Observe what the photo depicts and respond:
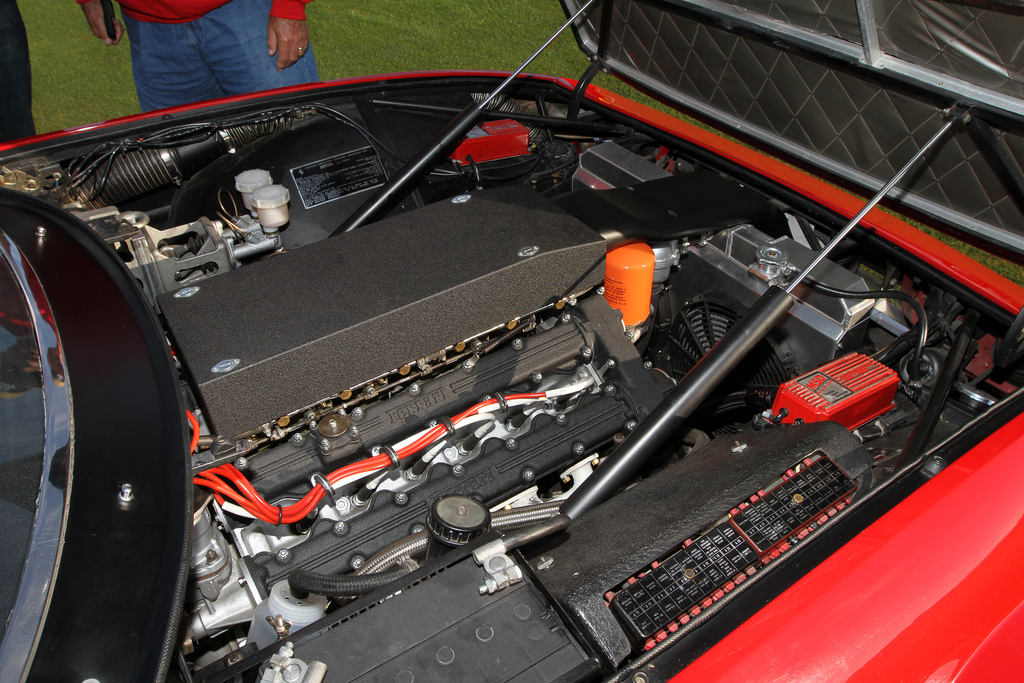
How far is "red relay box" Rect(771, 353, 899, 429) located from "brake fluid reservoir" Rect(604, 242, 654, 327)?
0.41 metres

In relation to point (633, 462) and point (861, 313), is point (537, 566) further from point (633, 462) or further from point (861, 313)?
point (861, 313)

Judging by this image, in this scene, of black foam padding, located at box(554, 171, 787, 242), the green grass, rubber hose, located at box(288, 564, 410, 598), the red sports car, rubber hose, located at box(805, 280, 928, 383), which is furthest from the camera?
the green grass

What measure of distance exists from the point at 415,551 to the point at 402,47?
6016 mm

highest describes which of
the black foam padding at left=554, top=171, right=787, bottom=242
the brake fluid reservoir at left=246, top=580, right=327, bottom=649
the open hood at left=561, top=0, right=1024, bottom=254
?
the open hood at left=561, top=0, right=1024, bottom=254

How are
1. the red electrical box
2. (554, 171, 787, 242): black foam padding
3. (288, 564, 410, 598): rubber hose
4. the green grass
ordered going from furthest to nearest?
1. the green grass
2. the red electrical box
3. (554, 171, 787, 242): black foam padding
4. (288, 564, 410, 598): rubber hose

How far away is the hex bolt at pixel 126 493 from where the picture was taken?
91 centimetres

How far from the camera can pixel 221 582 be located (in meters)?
1.29

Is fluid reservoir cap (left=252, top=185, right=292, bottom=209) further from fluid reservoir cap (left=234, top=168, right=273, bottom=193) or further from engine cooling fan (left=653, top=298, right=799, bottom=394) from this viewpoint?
engine cooling fan (left=653, top=298, right=799, bottom=394)

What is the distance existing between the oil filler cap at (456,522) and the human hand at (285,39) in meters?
2.43

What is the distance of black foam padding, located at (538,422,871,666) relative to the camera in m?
1.07

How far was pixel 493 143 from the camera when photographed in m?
2.38

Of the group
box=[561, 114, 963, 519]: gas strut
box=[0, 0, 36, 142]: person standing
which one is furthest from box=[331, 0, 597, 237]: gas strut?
box=[0, 0, 36, 142]: person standing

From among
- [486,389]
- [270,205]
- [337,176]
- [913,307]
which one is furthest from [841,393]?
[337,176]

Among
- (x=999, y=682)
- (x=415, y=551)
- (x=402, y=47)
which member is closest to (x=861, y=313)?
(x=999, y=682)
